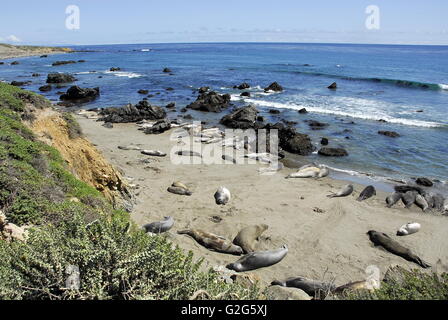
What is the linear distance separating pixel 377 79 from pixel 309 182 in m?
37.3

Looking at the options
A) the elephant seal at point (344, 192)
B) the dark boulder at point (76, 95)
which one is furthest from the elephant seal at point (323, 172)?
the dark boulder at point (76, 95)

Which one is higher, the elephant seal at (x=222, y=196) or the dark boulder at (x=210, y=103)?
the dark boulder at (x=210, y=103)

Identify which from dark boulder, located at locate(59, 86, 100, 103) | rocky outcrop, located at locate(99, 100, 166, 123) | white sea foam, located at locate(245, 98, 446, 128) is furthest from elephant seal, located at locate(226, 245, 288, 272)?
dark boulder, located at locate(59, 86, 100, 103)

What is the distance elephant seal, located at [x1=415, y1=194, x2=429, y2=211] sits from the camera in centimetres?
1151

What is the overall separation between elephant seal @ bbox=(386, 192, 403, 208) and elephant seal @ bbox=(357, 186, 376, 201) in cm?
57

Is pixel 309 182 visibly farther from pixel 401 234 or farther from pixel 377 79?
pixel 377 79

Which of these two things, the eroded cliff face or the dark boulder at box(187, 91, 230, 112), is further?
the dark boulder at box(187, 91, 230, 112)

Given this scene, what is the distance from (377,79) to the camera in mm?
44406

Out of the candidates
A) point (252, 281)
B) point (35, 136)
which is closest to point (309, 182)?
point (252, 281)

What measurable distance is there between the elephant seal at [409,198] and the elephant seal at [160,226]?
27.3 ft

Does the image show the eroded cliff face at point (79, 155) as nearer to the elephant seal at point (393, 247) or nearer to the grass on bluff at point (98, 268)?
the grass on bluff at point (98, 268)

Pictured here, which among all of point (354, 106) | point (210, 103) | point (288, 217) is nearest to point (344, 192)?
point (288, 217)

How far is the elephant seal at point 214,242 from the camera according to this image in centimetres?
849

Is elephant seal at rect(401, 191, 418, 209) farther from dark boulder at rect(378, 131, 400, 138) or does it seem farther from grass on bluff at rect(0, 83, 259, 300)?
grass on bluff at rect(0, 83, 259, 300)
